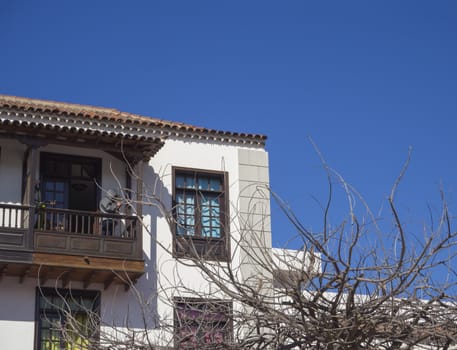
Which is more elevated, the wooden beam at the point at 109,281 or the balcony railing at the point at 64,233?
the balcony railing at the point at 64,233

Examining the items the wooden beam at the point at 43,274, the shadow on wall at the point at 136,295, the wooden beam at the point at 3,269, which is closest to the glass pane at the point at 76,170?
the shadow on wall at the point at 136,295

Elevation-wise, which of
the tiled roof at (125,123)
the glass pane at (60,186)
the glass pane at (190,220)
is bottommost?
the glass pane at (190,220)

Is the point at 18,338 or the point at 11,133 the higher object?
the point at 11,133

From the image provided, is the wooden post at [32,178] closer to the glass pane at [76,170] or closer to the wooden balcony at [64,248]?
A: the wooden balcony at [64,248]

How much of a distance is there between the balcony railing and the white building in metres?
0.02

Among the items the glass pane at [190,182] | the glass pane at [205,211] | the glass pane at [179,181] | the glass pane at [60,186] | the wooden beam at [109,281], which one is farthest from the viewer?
the glass pane at [190,182]

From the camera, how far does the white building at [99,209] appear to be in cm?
1931

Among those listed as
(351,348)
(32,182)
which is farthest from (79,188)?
(351,348)

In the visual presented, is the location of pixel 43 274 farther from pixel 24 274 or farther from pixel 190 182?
pixel 190 182

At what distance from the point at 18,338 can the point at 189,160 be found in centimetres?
522

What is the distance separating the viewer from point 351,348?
11.1 metres

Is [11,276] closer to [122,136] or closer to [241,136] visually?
[122,136]

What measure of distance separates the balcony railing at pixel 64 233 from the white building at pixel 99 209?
0.02 m

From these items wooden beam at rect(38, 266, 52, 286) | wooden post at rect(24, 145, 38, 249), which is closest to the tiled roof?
wooden post at rect(24, 145, 38, 249)
